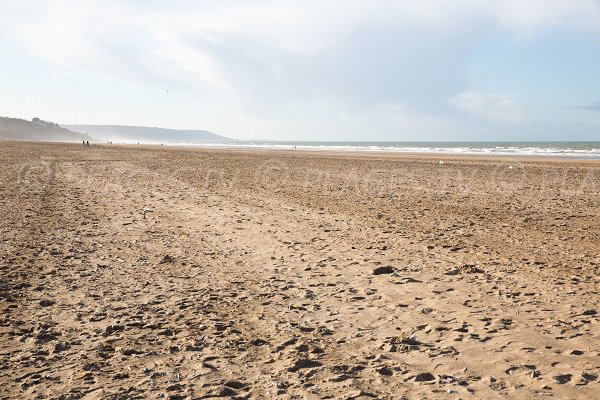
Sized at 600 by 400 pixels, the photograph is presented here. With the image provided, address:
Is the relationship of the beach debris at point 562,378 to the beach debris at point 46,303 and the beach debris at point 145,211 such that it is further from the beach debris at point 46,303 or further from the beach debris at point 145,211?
the beach debris at point 145,211

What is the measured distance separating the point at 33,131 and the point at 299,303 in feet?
610

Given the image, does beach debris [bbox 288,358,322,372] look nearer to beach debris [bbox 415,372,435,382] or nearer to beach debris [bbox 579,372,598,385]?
beach debris [bbox 415,372,435,382]

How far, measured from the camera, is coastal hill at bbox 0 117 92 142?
148 metres

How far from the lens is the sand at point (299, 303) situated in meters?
3.50

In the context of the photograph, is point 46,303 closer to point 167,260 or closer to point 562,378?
point 167,260

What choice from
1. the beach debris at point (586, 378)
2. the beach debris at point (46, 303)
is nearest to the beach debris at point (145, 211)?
the beach debris at point (46, 303)

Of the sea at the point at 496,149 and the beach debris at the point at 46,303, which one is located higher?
the sea at the point at 496,149

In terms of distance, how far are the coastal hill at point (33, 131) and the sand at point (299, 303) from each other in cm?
15509

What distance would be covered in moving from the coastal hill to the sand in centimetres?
15509

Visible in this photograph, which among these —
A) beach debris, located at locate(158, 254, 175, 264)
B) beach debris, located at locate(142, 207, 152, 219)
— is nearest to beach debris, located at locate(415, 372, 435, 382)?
beach debris, located at locate(158, 254, 175, 264)

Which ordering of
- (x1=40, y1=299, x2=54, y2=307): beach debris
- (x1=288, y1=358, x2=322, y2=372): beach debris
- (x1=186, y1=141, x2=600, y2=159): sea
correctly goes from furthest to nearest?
(x1=186, y1=141, x2=600, y2=159): sea → (x1=40, y1=299, x2=54, y2=307): beach debris → (x1=288, y1=358, x2=322, y2=372): beach debris

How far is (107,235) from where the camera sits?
8453 mm

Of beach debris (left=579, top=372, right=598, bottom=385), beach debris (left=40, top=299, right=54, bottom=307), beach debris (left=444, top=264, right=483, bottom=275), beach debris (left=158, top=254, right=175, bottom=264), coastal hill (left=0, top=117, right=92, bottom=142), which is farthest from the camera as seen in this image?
coastal hill (left=0, top=117, right=92, bottom=142)

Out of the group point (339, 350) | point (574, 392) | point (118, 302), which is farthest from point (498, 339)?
point (118, 302)
